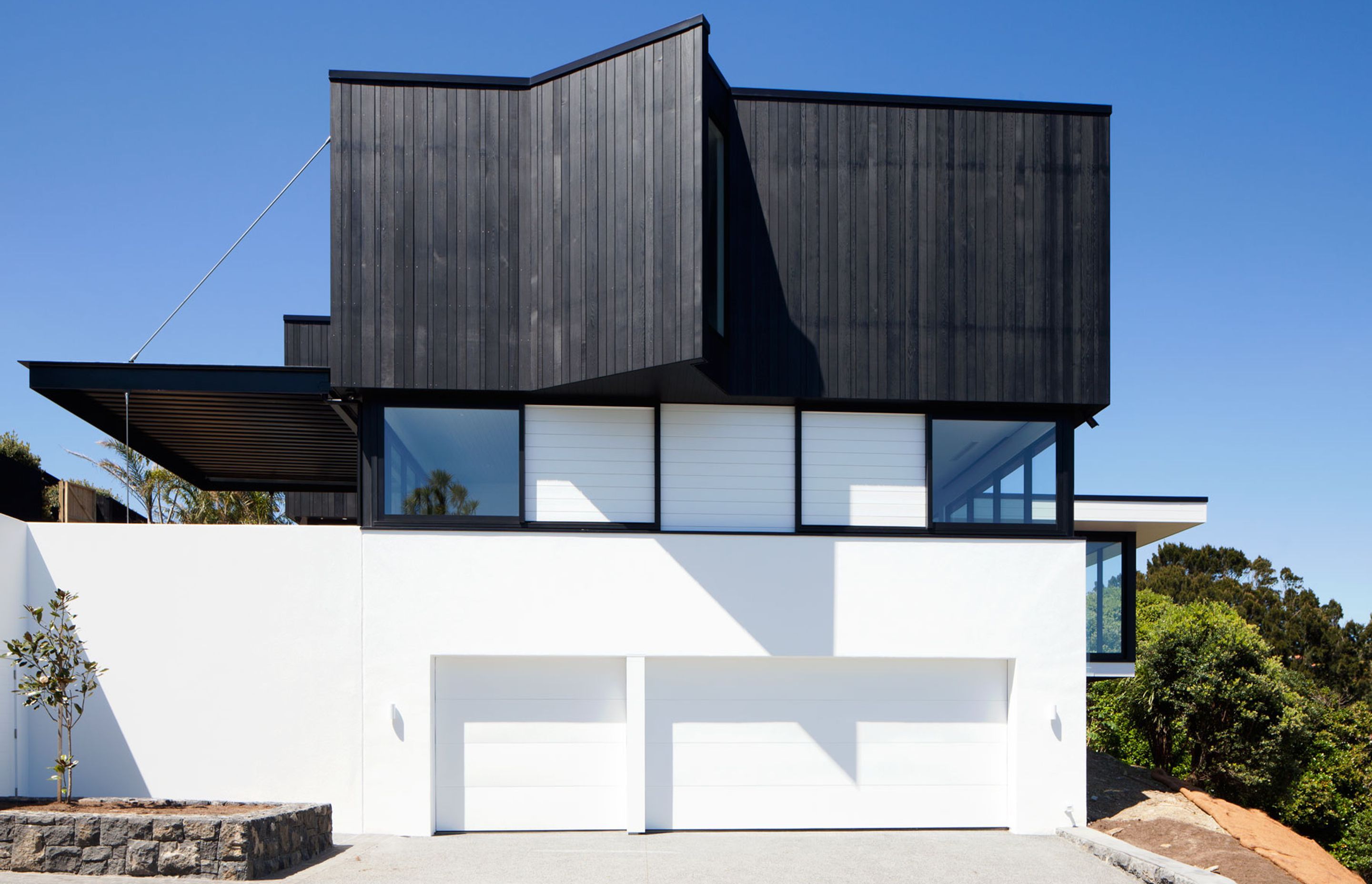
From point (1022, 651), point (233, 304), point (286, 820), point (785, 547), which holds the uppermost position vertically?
point (233, 304)

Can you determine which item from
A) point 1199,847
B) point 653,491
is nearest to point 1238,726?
point 1199,847

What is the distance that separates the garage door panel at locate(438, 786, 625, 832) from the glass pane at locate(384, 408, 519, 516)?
2.80m

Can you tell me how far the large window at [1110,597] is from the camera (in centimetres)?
1202

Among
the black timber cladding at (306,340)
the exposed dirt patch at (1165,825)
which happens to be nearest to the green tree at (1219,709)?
the exposed dirt patch at (1165,825)

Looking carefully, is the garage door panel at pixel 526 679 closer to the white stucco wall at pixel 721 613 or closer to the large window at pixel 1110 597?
the white stucco wall at pixel 721 613

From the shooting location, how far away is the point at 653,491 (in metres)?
10.2

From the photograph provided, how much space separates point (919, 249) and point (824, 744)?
536 cm

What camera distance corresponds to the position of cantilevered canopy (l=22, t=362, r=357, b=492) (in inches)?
398

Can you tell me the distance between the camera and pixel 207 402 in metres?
11.0

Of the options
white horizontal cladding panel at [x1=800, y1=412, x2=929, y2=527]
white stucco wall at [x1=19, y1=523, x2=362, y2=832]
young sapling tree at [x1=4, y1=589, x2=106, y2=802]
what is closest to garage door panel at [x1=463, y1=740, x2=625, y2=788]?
Result: white stucco wall at [x1=19, y1=523, x2=362, y2=832]

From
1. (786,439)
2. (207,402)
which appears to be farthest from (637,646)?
(207,402)

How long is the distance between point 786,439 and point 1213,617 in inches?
449

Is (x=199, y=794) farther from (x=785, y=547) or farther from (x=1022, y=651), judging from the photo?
(x=1022, y=651)

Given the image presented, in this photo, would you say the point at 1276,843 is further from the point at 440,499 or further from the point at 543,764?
the point at 440,499
